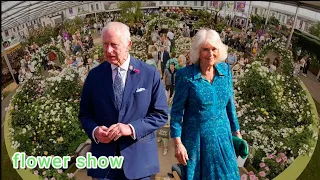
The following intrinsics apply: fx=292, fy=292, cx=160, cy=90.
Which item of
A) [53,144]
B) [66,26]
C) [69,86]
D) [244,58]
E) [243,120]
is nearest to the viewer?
[53,144]

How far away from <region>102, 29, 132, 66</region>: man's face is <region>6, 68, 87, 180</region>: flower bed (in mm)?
2730

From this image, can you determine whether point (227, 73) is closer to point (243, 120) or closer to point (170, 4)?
point (243, 120)

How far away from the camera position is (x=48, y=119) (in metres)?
5.28

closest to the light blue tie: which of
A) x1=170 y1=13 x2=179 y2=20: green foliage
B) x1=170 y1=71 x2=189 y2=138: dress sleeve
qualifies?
x1=170 y1=71 x2=189 y2=138: dress sleeve

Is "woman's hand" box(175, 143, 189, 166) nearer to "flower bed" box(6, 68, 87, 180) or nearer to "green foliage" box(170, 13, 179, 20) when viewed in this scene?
"flower bed" box(6, 68, 87, 180)

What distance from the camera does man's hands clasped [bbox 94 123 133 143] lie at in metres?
2.30

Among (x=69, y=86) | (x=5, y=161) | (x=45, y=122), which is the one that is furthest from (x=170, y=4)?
(x=5, y=161)

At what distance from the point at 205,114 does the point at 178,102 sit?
252 mm

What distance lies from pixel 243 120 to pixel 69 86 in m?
3.49

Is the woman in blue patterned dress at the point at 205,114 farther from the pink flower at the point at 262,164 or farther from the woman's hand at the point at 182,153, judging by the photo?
the pink flower at the point at 262,164

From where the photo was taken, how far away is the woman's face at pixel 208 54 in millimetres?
2307

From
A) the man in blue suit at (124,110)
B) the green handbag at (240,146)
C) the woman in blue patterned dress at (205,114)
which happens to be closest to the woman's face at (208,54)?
the woman in blue patterned dress at (205,114)

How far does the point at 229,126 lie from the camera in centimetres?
265

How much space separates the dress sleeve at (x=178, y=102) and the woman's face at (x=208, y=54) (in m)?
0.22
